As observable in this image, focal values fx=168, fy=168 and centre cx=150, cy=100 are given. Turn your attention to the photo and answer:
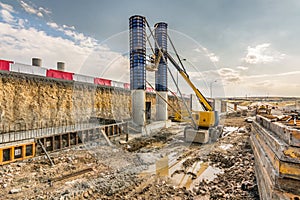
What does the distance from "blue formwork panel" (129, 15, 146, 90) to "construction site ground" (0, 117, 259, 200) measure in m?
6.29

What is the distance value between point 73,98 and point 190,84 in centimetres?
1021

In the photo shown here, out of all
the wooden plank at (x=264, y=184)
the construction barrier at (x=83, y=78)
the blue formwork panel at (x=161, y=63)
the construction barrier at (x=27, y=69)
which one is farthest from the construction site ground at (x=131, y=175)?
the blue formwork panel at (x=161, y=63)

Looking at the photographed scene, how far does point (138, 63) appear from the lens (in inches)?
567

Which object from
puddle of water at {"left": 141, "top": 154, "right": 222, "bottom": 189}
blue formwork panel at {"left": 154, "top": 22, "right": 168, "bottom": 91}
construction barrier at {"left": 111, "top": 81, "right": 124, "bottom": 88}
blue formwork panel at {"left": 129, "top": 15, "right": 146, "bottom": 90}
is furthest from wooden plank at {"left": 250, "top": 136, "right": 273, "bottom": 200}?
construction barrier at {"left": 111, "top": 81, "right": 124, "bottom": 88}

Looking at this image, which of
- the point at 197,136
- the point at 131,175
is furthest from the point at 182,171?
the point at 197,136

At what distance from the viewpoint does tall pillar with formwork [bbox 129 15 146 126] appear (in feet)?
46.5

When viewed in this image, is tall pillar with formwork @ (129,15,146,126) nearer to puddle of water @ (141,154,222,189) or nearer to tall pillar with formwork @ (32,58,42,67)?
puddle of water @ (141,154,222,189)

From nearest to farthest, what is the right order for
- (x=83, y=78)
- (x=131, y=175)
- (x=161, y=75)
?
1. (x=131, y=175)
2. (x=83, y=78)
3. (x=161, y=75)

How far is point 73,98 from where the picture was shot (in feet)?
48.5

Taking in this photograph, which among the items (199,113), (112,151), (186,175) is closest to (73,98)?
(112,151)

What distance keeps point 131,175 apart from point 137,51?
33.9 ft

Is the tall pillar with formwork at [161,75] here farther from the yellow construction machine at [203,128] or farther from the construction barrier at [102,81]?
the yellow construction machine at [203,128]

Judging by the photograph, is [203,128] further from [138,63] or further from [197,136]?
[138,63]

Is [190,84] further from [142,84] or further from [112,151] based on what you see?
[112,151]
